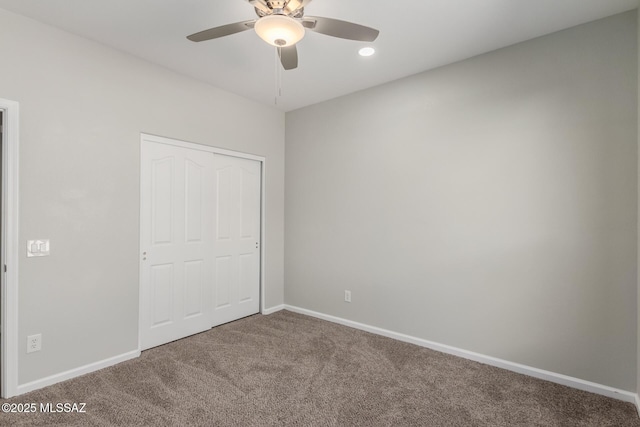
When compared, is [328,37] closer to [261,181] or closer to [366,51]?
[366,51]

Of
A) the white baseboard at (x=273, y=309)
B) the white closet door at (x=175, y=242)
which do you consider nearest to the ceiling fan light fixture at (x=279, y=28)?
the white closet door at (x=175, y=242)

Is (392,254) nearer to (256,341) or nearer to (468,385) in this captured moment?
(468,385)

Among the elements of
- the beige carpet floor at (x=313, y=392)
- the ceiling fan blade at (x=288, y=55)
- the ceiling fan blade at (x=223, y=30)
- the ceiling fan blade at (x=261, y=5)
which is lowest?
the beige carpet floor at (x=313, y=392)

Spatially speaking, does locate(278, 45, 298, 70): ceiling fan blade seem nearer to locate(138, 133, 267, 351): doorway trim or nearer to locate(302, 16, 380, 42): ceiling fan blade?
locate(302, 16, 380, 42): ceiling fan blade

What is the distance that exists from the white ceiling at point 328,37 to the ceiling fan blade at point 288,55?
36 centimetres

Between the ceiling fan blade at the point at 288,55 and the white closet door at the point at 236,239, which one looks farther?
the white closet door at the point at 236,239

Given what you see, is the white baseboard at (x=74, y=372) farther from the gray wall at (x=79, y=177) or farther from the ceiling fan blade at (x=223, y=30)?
the ceiling fan blade at (x=223, y=30)

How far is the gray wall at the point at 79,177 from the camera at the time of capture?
2.37 m

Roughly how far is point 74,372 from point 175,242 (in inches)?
51.0

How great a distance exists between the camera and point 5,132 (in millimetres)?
2283

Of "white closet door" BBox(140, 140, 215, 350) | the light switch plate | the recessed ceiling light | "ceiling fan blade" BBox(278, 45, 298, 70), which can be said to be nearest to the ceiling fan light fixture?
"ceiling fan blade" BBox(278, 45, 298, 70)

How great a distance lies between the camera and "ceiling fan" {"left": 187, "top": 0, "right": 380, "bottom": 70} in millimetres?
1691

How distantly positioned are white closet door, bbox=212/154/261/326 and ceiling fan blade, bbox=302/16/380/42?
2.18 m

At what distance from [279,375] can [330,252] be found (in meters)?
1.64
